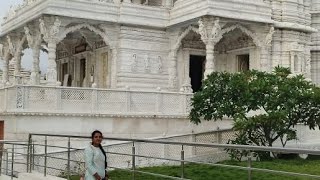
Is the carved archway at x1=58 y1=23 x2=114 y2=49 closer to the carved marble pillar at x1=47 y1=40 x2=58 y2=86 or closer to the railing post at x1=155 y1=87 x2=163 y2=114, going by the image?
the carved marble pillar at x1=47 y1=40 x2=58 y2=86

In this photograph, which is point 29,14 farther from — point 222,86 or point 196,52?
point 222,86

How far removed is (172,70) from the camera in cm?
2338

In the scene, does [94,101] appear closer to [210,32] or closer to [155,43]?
[210,32]

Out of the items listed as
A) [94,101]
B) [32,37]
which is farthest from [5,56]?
[94,101]

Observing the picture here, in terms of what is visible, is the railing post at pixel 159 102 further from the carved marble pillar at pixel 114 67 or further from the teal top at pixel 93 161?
the teal top at pixel 93 161

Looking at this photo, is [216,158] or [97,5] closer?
[216,158]

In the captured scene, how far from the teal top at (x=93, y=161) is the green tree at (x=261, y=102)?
29.0ft

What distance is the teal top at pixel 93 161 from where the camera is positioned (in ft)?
21.3

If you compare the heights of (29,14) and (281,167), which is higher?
(29,14)

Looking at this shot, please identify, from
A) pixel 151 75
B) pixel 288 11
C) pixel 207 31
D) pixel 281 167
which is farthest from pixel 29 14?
pixel 281 167

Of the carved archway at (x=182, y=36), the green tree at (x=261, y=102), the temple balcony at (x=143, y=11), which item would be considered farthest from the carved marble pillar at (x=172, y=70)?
the green tree at (x=261, y=102)

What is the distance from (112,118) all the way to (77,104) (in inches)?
52.2

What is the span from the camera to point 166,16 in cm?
2344

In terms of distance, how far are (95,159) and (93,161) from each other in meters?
0.04
